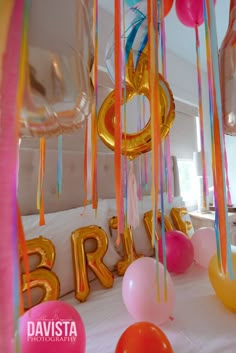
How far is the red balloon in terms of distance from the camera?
546 millimetres

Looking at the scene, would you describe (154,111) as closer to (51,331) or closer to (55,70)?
(55,70)

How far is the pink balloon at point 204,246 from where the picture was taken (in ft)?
3.93

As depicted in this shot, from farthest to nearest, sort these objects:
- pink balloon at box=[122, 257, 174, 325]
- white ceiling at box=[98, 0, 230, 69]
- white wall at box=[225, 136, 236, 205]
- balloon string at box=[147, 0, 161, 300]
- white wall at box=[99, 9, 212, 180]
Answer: white wall at box=[225, 136, 236, 205] < white wall at box=[99, 9, 212, 180] < white ceiling at box=[98, 0, 230, 69] < pink balloon at box=[122, 257, 174, 325] < balloon string at box=[147, 0, 161, 300]

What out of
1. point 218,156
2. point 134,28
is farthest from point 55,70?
point 134,28

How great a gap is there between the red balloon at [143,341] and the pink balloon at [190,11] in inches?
45.6

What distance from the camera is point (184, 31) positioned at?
2188 mm

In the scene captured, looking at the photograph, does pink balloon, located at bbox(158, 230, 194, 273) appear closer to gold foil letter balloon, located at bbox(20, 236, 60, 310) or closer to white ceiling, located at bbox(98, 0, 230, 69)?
gold foil letter balloon, located at bbox(20, 236, 60, 310)

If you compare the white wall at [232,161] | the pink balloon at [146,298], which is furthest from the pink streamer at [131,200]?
the white wall at [232,161]

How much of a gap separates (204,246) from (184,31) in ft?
7.14

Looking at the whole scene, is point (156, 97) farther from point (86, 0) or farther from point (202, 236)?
point (202, 236)

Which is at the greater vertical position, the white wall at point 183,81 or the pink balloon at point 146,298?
the white wall at point 183,81

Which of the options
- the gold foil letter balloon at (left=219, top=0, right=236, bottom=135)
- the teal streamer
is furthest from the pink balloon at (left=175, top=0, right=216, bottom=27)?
the gold foil letter balloon at (left=219, top=0, right=236, bottom=135)

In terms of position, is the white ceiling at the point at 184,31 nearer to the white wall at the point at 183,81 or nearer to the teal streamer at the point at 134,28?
the white wall at the point at 183,81

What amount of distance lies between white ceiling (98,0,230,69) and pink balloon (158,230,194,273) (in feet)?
5.86
